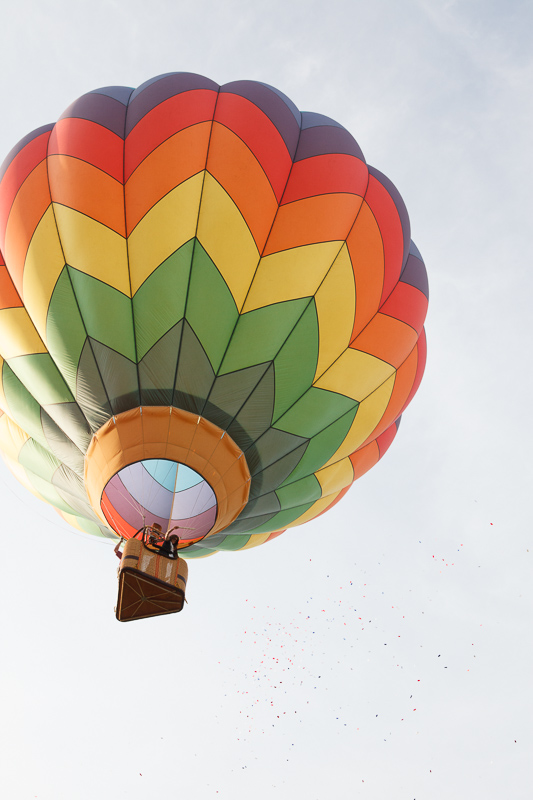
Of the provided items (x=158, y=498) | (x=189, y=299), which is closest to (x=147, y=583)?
(x=158, y=498)

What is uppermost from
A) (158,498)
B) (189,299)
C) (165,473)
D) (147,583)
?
(189,299)

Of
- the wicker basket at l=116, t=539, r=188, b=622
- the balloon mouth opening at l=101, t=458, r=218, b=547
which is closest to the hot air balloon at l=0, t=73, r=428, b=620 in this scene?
the balloon mouth opening at l=101, t=458, r=218, b=547

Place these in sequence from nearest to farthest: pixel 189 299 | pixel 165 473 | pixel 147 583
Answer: pixel 147 583
pixel 189 299
pixel 165 473

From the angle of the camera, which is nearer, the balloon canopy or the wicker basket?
the wicker basket

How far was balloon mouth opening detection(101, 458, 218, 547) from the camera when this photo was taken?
4.89 meters

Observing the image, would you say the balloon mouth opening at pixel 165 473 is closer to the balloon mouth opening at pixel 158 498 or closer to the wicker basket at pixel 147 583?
the balloon mouth opening at pixel 158 498

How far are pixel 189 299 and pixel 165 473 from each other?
1300 millimetres

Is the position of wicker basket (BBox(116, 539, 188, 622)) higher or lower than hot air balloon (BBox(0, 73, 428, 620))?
lower

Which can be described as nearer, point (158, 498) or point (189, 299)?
point (189, 299)

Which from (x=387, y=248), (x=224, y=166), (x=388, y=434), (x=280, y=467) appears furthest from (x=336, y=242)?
(x=388, y=434)

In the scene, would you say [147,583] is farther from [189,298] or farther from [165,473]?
[189,298]

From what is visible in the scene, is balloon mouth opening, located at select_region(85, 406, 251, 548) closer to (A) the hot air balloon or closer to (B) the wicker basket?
(A) the hot air balloon

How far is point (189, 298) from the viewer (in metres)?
4.66

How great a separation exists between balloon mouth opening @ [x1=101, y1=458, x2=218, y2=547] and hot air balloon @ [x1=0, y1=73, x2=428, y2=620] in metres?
0.01
